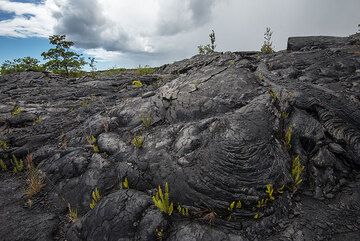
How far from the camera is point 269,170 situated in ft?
16.6

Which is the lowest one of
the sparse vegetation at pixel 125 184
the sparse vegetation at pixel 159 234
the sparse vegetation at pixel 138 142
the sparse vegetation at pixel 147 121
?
the sparse vegetation at pixel 159 234

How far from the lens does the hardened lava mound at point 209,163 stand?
15.1 feet

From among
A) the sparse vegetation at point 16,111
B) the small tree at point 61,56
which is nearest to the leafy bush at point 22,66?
the small tree at point 61,56

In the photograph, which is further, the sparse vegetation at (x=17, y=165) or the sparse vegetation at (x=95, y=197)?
the sparse vegetation at (x=17, y=165)

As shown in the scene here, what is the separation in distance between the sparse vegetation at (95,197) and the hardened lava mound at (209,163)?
35mm

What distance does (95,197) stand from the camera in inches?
222

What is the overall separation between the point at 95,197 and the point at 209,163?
8.93 ft

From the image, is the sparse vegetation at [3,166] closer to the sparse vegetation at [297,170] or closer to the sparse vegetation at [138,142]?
the sparse vegetation at [138,142]

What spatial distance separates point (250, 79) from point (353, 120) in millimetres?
2961

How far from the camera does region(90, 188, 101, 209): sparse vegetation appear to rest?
17.8ft

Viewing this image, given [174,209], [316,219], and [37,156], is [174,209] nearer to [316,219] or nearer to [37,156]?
[316,219]

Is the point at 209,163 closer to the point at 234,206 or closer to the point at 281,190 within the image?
the point at 234,206

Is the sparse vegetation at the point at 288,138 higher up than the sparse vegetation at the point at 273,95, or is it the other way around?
the sparse vegetation at the point at 273,95

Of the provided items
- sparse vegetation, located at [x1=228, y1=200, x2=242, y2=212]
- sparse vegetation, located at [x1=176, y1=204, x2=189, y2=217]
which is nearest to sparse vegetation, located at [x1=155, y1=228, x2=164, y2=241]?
sparse vegetation, located at [x1=176, y1=204, x2=189, y2=217]
